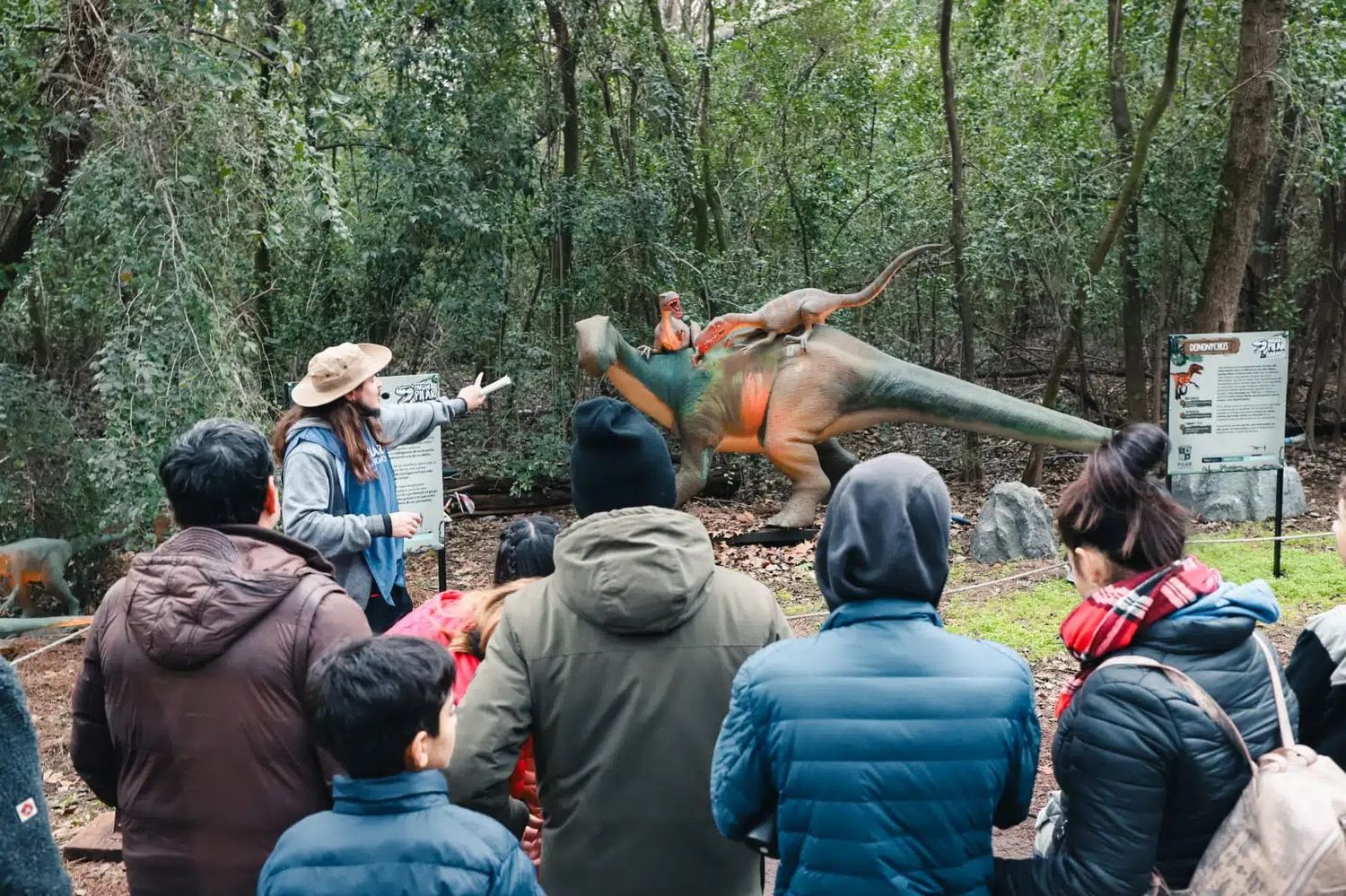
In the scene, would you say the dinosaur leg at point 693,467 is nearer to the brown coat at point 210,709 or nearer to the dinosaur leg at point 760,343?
the dinosaur leg at point 760,343

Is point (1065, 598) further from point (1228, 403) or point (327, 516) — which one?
point (327, 516)

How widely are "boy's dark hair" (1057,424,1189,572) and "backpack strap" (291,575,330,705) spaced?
1.35 metres

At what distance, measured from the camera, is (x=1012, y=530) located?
7.86m

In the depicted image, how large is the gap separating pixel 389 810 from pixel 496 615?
696mm

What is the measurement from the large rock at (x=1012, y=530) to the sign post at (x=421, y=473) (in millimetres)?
3490

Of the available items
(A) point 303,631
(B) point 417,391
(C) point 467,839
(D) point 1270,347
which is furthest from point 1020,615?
(C) point 467,839

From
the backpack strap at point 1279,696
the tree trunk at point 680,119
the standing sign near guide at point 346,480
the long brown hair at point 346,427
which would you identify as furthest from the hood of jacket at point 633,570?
the tree trunk at point 680,119

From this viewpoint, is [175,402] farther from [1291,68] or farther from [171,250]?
[1291,68]

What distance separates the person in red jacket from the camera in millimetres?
2447

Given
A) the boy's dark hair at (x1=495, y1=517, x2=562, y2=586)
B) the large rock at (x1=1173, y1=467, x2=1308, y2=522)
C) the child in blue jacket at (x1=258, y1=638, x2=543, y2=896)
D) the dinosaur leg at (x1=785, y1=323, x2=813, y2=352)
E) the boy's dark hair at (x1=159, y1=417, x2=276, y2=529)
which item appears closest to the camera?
the child in blue jacket at (x1=258, y1=638, x2=543, y2=896)

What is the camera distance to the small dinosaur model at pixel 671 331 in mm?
8375

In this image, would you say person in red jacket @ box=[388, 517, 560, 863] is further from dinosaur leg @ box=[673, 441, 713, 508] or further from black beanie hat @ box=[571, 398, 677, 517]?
dinosaur leg @ box=[673, 441, 713, 508]

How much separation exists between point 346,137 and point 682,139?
2.75 metres

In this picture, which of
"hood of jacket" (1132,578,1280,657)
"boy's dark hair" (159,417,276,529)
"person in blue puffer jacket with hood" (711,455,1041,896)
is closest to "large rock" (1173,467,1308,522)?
"hood of jacket" (1132,578,1280,657)
